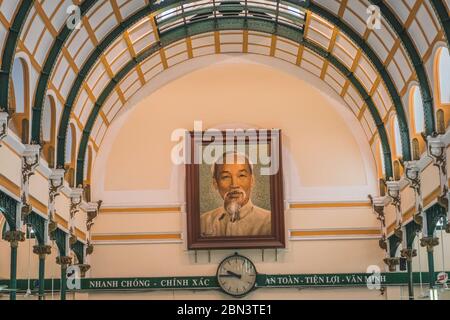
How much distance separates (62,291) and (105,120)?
929 cm

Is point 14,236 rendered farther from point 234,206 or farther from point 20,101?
point 234,206

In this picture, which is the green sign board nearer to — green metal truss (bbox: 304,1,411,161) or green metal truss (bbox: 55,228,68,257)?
green metal truss (bbox: 55,228,68,257)

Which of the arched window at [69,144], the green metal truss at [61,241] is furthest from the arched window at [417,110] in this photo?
the green metal truss at [61,241]

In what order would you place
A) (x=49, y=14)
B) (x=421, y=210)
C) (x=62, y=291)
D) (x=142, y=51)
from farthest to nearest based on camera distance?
(x=142, y=51) → (x=62, y=291) → (x=421, y=210) → (x=49, y=14)

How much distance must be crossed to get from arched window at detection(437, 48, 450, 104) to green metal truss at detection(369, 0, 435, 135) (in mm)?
486

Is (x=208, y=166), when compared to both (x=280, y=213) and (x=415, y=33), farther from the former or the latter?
(x=415, y=33)

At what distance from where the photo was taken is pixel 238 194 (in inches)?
1329

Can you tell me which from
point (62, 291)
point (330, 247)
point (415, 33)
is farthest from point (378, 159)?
point (62, 291)

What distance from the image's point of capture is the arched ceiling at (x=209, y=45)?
72.6 ft

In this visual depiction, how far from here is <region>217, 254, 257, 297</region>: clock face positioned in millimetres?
32375

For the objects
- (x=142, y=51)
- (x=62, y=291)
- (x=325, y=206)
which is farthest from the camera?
(x=325, y=206)

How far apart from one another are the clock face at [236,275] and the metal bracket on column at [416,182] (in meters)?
9.81

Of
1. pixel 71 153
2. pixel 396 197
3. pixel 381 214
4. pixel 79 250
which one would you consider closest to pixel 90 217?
pixel 79 250

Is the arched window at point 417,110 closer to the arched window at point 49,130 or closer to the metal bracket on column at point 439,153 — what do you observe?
the metal bracket on column at point 439,153
